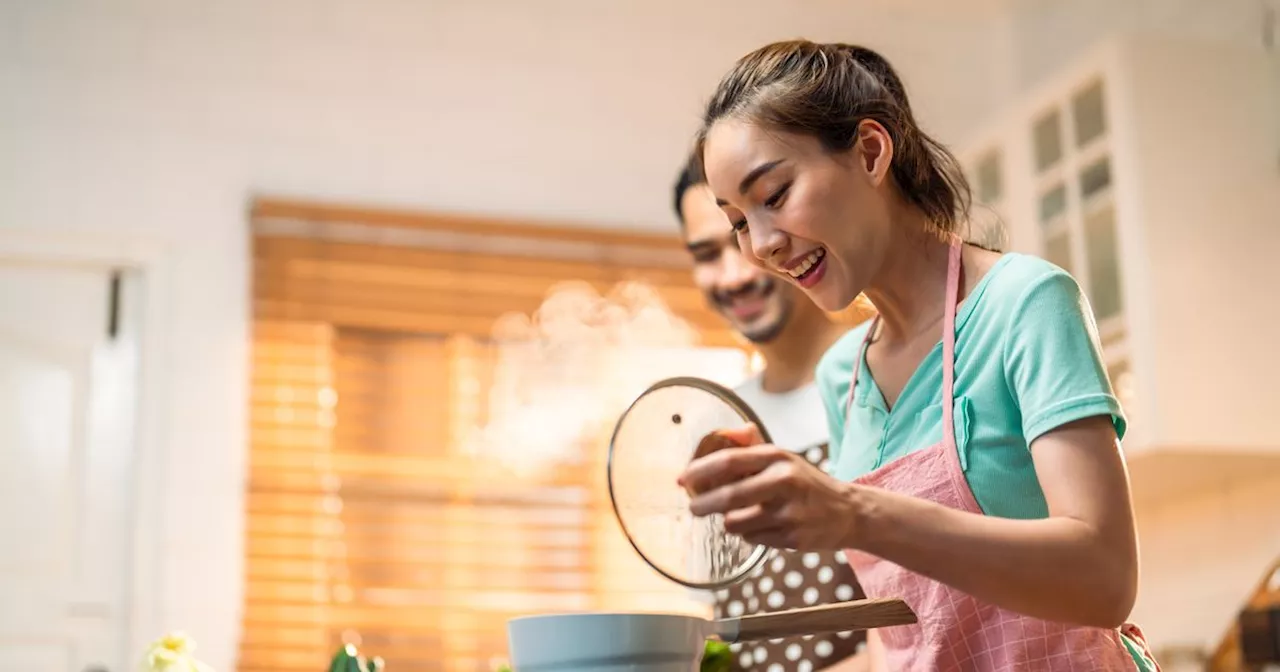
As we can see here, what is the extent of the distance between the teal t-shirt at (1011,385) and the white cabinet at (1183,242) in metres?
1.77

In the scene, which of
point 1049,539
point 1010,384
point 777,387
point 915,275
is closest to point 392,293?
point 777,387

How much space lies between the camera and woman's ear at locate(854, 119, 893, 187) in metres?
0.96

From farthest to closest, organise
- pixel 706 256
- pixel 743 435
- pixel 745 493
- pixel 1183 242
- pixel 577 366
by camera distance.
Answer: pixel 577 366 < pixel 1183 242 < pixel 706 256 < pixel 743 435 < pixel 745 493

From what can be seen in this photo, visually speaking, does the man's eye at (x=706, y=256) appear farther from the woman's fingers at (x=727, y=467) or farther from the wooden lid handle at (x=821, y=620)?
the woman's fingers at (x=727, y=467)

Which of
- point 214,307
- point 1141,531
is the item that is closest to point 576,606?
point 214,307

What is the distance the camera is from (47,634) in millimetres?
3039

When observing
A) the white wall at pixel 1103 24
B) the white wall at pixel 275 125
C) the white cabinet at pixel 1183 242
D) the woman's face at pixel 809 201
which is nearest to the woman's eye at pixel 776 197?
the woman's face at pixel 809 201

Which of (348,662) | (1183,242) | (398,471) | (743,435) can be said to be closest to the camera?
(743,435)

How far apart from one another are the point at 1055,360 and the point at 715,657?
399 mm

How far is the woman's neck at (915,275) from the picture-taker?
3.27 ft

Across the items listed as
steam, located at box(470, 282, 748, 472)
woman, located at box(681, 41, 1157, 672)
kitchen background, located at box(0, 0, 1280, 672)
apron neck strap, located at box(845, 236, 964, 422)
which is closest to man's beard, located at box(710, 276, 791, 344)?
woman, located at box(681, 41, 1157, 672)

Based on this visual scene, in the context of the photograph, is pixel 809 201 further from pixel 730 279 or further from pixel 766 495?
pixel 730 279

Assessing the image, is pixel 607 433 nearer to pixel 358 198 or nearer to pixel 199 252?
pixel 358 198

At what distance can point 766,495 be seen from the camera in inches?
27.7
